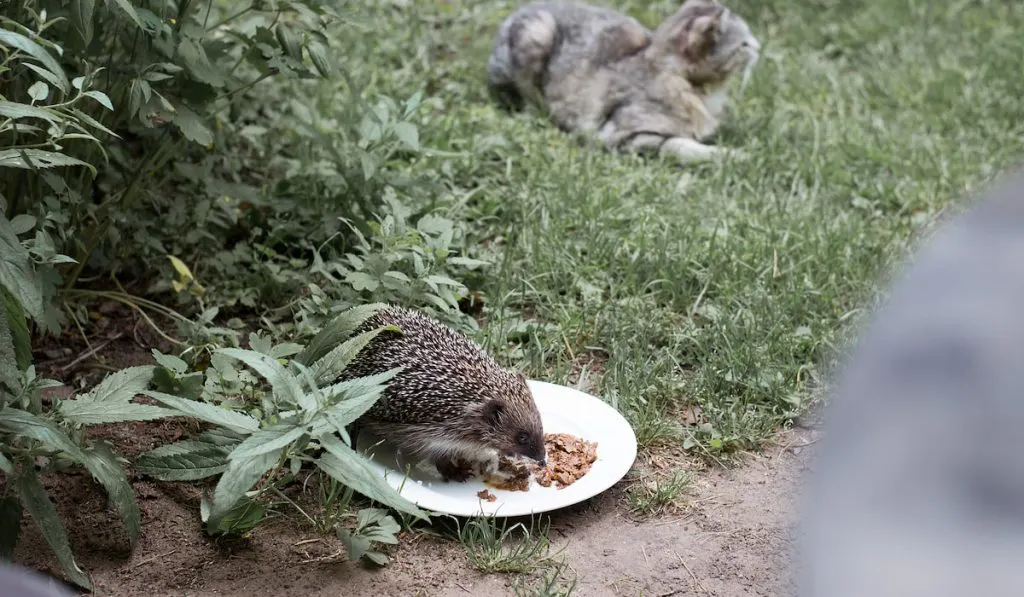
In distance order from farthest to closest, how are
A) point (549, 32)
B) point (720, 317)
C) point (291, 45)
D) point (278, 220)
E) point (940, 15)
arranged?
point (940, 15), point (549, 32), point (278, 220), point (720, 317), point (291, 45)

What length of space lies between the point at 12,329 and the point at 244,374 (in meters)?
0.96

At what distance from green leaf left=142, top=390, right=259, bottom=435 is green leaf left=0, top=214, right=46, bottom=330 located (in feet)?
1.61

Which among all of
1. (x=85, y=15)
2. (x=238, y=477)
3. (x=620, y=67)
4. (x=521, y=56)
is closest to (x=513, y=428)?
(x=238, y=477)

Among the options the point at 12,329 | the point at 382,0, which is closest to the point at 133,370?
the point at 12,329

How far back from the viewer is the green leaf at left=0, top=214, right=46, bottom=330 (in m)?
3.24

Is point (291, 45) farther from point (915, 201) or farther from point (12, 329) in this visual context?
point (915, 201)

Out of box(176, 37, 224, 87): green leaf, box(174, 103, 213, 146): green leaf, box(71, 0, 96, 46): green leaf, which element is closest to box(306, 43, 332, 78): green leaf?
box(176, 37, 224, 87): green leaf

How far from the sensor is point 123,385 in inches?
148

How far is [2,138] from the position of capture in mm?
4164

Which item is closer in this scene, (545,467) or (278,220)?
(545,467)

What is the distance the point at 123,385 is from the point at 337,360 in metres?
0.78

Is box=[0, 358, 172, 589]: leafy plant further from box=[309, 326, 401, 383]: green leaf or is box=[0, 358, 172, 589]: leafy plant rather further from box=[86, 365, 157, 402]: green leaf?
box=[309, 326, 401, 383]: green leaf

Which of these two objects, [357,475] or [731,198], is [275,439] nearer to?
[357,475]

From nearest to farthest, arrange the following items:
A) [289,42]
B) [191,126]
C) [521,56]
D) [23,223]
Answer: [23,223], [191,126], [289,42], [521,56]
